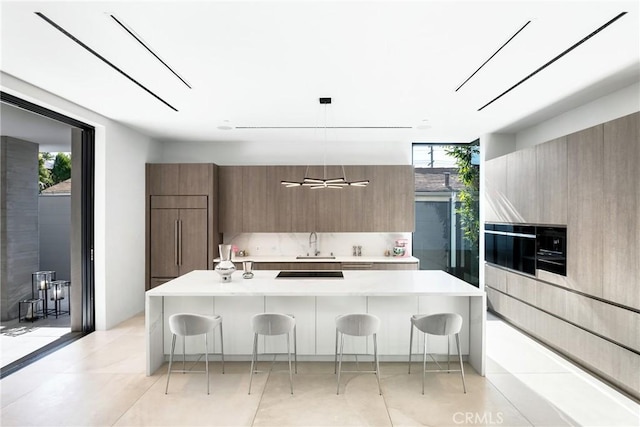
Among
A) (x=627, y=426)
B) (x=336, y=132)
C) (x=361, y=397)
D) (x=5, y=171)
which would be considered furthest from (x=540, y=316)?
(x=5, y=171)

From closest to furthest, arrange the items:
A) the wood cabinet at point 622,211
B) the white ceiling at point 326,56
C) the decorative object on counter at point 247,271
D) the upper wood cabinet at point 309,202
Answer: the white ceiling at point 326,56 → the wood cabinet at point 622,211 → the decorative object on counter at point 247,271 → the upper wood cabinet at point 309,202

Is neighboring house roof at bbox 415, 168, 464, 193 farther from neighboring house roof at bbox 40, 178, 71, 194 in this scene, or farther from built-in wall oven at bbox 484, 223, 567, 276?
neighboring house roof at bbox 40, 178, 71, 194

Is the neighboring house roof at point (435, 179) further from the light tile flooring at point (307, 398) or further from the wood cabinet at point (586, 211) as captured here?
the light tile flooring at point (307, 398)

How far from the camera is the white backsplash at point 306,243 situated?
19.9 feet

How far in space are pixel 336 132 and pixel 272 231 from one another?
6.24 feet

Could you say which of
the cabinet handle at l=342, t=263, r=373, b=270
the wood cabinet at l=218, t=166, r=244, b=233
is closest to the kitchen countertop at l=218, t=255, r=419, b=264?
the cabinet handle at l=342, t=263, r=373, b=270

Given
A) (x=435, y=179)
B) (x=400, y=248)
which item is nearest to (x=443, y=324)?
(x=400, y=248)

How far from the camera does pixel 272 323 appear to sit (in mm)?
2896

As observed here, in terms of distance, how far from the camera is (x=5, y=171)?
4.29m

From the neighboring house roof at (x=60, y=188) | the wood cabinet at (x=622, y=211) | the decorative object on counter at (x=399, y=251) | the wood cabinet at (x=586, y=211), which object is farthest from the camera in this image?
the decorative object on counter at (x=399, y=251)

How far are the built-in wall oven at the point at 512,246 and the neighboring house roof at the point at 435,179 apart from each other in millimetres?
1007

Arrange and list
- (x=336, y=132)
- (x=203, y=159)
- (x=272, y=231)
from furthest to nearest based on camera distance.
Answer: (x=203, y=159)
(x=272, y=231)
(x=336, y=132)

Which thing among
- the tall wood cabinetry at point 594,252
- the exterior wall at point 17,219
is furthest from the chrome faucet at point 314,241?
the exterior wall at point 17,219

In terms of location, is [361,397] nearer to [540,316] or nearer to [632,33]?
[540,316]
